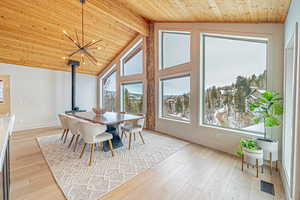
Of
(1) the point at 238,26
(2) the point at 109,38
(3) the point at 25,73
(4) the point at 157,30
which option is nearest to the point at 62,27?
(2) the point at 109,38

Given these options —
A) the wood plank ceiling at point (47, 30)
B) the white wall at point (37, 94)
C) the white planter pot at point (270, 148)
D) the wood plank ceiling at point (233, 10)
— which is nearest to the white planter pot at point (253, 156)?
the white planter pot at point (270, 148)

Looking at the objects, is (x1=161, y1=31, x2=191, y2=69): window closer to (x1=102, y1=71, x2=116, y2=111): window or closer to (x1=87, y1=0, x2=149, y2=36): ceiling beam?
(x1=87, y1=0, x2=149, y2=36): ceiling beam

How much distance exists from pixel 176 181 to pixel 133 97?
14.2ft

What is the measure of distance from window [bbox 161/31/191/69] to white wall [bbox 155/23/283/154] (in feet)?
0.81

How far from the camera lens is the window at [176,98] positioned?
161 inches

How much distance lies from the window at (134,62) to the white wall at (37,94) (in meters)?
2.59

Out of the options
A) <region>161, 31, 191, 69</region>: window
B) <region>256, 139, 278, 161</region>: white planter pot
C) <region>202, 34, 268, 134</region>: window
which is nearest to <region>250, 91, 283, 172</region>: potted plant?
<region>256, 139, 278, 161</region>: white planter pot

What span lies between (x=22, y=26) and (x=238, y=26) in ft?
18.0

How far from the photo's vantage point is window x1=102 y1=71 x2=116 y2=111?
7.01 metres

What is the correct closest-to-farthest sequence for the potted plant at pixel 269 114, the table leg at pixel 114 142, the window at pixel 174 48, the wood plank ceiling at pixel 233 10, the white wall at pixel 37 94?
the wood plank ceiling at pixel 233 10
the potted plant at pixel 269 114
the table leg at pixel 114 142
the window at pixel 174 48
the white wall at pixel 37 94

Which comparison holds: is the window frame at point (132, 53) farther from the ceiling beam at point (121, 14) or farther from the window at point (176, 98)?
the window at point (176, 98)

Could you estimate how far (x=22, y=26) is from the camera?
3.64 metres

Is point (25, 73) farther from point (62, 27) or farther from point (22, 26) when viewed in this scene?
point (62, 27)

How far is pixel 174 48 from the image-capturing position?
4.44 meters
